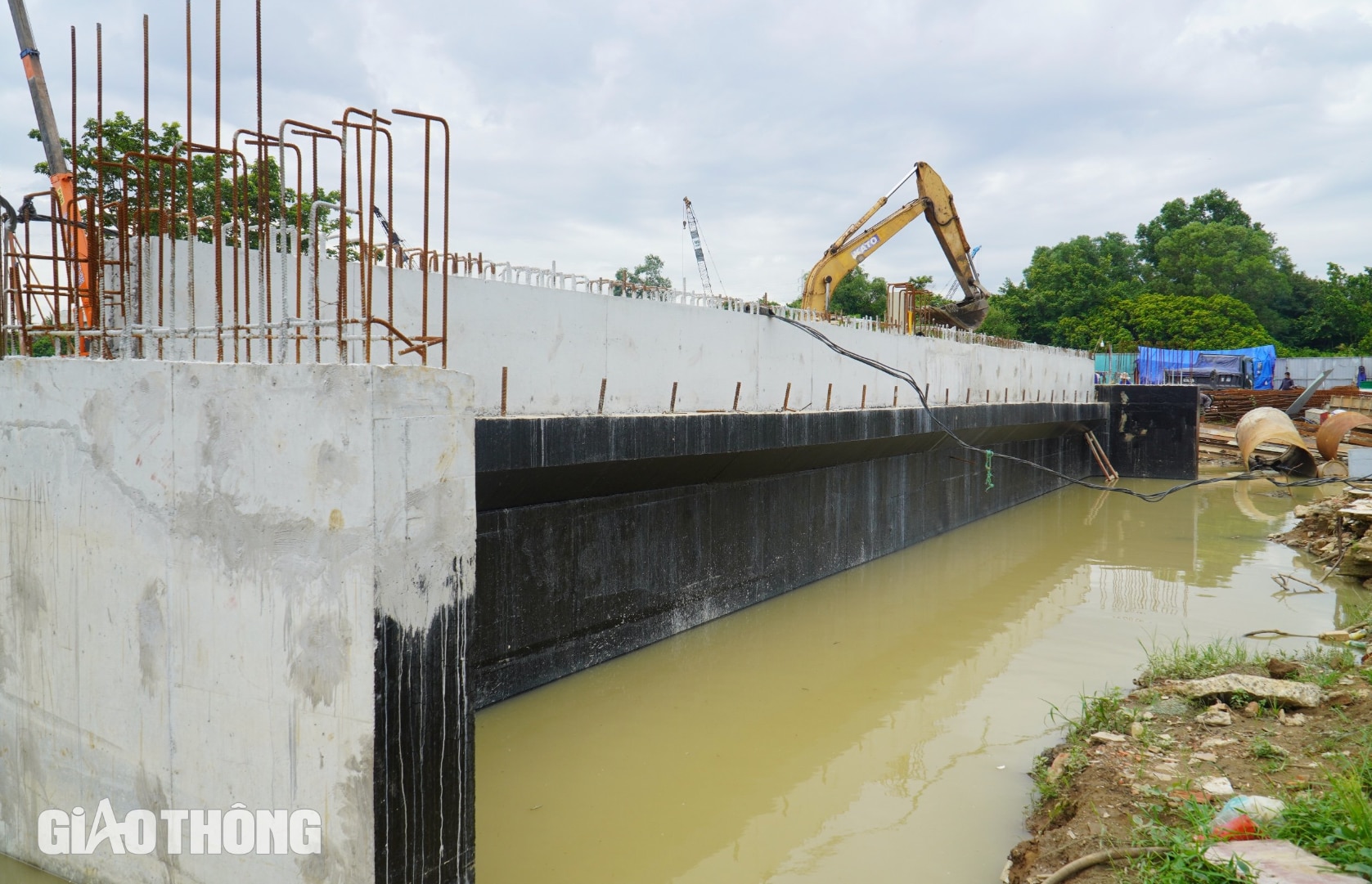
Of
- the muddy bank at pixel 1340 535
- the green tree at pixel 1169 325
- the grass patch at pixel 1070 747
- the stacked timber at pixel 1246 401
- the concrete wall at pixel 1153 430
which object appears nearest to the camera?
the grass patch at pixel 1070 747

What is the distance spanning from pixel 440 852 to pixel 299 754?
702mm

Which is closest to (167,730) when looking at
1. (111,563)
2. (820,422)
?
(111,563)

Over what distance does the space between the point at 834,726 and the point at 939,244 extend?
1361 cm

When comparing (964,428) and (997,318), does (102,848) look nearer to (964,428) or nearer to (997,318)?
(964,428)

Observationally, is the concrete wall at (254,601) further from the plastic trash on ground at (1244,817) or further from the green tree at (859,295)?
the green tree at (859,295)

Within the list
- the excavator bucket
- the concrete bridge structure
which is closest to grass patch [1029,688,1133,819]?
the concrete bridge structure

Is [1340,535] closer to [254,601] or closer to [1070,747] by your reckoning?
[1070,747]

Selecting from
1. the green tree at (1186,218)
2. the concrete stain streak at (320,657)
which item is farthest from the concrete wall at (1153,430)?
the green tree at (1186,218)

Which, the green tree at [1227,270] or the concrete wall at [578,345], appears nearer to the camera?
the concrete wall at [578,345]

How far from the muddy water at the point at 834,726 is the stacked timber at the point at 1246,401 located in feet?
69.1

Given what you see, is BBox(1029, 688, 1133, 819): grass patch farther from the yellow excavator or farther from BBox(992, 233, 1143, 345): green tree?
BBox(992, 233, 1143, 345): green tree

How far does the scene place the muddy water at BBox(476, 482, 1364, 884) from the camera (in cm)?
495

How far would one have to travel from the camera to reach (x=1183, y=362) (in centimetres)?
→ 3591

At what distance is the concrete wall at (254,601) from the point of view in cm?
344
